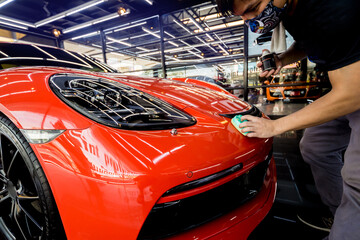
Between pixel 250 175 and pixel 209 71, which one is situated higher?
pixel 209 71

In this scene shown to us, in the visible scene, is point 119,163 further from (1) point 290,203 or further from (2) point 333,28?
(1) point 290,203

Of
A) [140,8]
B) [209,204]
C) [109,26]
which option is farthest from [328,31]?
[109,26]

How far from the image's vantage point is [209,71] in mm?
7578

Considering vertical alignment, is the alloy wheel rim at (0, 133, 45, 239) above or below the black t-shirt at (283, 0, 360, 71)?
below

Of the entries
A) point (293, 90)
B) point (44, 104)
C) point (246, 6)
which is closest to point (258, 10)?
point (246, 6)

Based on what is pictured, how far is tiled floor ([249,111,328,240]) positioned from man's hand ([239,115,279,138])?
18.2 inches

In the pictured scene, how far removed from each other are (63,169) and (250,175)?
81cm

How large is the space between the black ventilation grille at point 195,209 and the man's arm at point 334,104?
298mm

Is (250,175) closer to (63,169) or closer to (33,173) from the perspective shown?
(63,169)

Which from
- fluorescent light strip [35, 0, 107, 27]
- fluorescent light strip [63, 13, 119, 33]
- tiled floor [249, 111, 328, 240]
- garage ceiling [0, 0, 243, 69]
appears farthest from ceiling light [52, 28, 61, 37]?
tiled floor [249, 111, 328, 240]

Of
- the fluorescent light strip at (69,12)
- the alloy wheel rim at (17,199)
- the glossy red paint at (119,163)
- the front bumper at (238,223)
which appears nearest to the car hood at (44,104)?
the glossy red paint at (119,163)

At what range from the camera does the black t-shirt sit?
1.88ft

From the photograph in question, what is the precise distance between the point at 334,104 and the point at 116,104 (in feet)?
2.83

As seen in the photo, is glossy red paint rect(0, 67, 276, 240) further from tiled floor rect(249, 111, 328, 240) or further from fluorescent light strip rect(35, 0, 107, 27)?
fluorescent light strip rect(35, 0, 107, 27)
